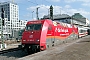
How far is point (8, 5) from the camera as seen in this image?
60.5 m

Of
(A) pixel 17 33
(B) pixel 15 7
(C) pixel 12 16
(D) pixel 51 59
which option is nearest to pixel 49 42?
(D) pixel 51 59

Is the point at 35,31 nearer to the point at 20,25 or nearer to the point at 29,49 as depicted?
the point at 29,49

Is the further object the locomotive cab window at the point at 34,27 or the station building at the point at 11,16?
the station building at the point at 11,16

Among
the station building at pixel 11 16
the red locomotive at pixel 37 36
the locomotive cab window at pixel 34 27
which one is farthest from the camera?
the station building at pixel 11 16

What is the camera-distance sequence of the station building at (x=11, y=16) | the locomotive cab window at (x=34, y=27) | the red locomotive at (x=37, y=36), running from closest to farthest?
the red locomotive at (x=37, y=36) < the locomotive cab window at (x=34, y=27) < the station building at (x=11, y=16)

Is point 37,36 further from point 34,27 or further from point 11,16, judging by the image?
point 11,16

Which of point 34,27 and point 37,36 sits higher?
point 34,27

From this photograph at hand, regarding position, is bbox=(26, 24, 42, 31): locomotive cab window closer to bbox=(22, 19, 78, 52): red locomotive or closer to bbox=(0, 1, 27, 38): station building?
bbox=(22, 19, 78, 52): red locomotive

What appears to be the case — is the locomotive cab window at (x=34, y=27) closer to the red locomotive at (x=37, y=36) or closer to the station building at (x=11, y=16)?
the red locomotive at (x=37, y=36)

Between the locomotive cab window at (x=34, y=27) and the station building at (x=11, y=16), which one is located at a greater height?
the station building at (x=11, y=16)

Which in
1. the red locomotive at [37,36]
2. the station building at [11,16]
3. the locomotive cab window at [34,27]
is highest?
the station building at [11,16]

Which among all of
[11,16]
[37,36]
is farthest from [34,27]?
[11,16]

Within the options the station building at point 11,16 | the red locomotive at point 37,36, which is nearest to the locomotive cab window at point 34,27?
the red locomotive at point 37,36

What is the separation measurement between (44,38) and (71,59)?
218 inches
